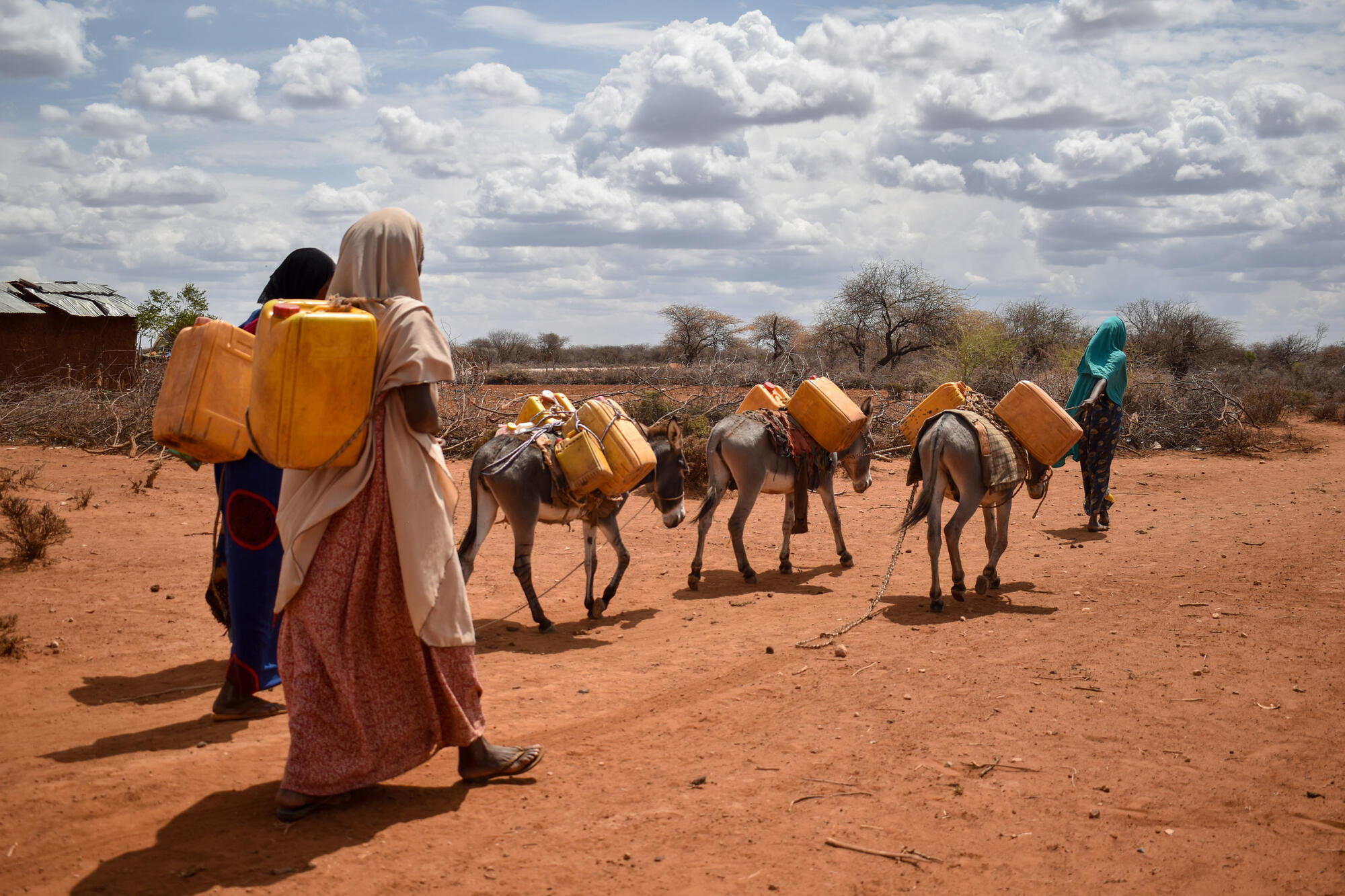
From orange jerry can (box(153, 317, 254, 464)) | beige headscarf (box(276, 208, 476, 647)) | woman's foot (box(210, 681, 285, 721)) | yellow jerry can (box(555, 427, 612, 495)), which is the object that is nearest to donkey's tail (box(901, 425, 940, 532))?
yellow jerry can (box(555, 427, 612, 495))

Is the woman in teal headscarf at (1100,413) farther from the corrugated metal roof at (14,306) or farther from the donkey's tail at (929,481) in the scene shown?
the corrugated metal roof at (14,306)

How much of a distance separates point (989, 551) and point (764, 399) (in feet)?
8.32

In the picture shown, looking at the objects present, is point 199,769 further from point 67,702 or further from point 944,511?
point 944,511

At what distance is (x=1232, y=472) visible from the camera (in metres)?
14.7

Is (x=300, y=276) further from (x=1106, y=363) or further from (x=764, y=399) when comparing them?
(x=1106, y=363)

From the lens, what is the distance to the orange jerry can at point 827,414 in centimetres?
854

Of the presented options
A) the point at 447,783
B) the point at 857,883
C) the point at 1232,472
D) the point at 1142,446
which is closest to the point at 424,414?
the point at 447,783

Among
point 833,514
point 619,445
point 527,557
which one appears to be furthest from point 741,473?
point 527,557

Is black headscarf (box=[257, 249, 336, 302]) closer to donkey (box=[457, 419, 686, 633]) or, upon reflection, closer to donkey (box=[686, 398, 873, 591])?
donkey (box=[457, 419, 686, 633])

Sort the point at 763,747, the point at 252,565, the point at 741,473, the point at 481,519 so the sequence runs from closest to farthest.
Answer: the point at 763,747 < the point at 252,565 < the point at 481,519 < the point at 741,473

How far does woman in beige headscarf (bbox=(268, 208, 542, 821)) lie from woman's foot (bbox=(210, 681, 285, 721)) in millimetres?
1411

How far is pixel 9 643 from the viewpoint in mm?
5738

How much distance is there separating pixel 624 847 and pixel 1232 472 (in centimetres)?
1450

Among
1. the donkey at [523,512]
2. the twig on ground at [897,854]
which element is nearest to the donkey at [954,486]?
the donkey at [523,512]
